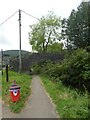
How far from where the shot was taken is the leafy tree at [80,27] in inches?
1512

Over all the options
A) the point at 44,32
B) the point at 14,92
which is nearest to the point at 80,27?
the point at 44,32

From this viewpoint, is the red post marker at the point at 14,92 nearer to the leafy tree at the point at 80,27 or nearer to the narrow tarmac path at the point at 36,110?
the narrow tarmac path at the point at 36,110

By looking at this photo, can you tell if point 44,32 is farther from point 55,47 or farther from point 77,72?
point 77,72

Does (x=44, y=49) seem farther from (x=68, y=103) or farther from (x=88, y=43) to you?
(x=68, y=103)

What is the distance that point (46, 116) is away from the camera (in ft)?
34.4

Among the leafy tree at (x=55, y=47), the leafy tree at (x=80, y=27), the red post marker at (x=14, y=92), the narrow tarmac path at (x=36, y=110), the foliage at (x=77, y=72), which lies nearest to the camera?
the narrow tarmac path at (x=36, y=110)

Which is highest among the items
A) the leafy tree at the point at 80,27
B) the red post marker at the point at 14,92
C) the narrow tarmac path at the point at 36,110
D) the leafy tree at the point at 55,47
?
the leafy tree at the point at 80,27

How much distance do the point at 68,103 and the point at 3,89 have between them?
21.2 ft

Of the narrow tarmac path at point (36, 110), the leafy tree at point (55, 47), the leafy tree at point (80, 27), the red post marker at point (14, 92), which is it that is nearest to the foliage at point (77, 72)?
the narrow tarmac path at point (36, 110)

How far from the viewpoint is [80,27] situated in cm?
3947

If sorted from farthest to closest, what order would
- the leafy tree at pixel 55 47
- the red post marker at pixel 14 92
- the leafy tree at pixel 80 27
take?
the leafy tree at pixel 55 47, the leafy tree at pixel 80 27, the red post marker at pixel 14 92

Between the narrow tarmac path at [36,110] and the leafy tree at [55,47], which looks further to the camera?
the leafy tree at [55,47]

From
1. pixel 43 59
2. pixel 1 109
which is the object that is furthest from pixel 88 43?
pixel 1 109

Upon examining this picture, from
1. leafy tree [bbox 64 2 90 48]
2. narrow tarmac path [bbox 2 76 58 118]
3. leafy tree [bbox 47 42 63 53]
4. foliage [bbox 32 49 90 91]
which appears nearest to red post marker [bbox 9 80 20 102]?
narrow tarmac path [bbox 2 76 58 118]
